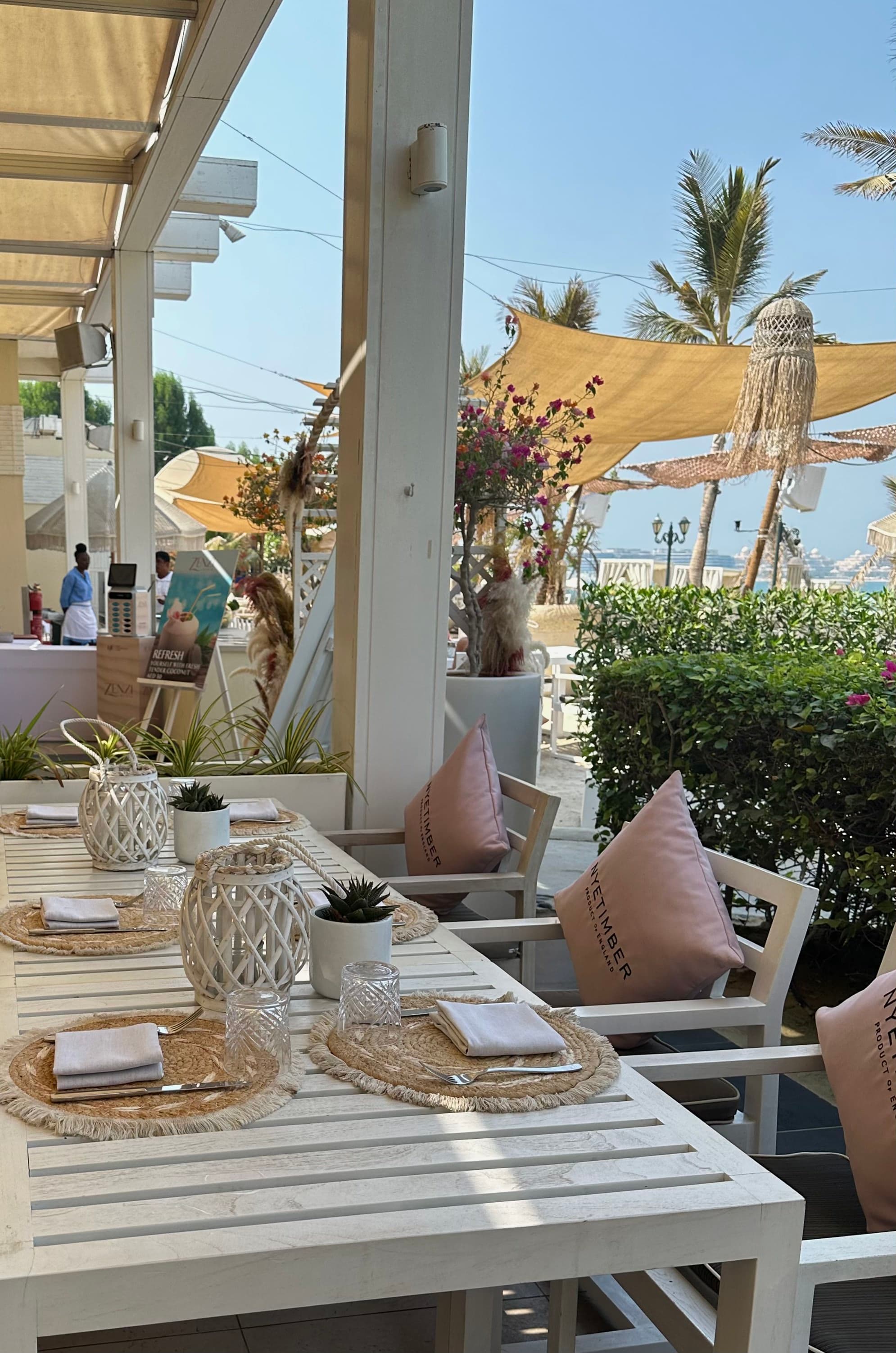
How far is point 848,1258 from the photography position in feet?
4.13

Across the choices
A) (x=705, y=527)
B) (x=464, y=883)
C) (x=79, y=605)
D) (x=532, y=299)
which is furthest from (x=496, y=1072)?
(x=532, y=299)

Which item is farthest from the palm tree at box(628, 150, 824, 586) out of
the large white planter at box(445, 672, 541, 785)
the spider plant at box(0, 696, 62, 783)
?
the spider plant at box(0, 696, 62, 783)

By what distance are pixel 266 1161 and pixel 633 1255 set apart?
37 cm

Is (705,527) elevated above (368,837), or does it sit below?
above

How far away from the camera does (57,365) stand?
1338 cm

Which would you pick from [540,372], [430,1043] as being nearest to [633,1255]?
[430,1043]

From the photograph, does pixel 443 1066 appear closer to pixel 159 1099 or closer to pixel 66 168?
pixel 159 1099

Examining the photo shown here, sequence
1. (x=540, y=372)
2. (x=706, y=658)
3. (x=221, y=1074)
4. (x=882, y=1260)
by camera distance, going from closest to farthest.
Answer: (x=882, y=1260) → (x=221, y=1074) → (x=706, y=658) → (x=540, y=372)

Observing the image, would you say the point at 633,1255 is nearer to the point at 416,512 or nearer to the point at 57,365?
the point at 416,512

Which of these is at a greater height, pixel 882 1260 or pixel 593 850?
pixel 882 1260

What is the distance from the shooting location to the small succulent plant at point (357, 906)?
1.70m

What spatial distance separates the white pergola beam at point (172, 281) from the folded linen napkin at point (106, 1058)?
8497 millimetres

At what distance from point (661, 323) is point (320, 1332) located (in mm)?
25251

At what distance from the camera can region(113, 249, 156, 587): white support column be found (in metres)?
7.85
